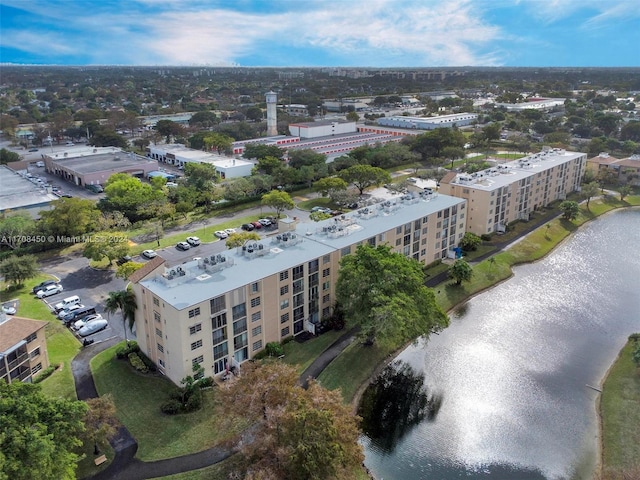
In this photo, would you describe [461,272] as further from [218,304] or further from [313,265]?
[218,304]

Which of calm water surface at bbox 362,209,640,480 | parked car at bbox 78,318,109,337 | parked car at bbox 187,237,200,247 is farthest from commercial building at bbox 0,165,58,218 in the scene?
calm water surface at bbox 362,209,640,480

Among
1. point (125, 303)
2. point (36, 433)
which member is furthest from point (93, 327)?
point (36, 433)

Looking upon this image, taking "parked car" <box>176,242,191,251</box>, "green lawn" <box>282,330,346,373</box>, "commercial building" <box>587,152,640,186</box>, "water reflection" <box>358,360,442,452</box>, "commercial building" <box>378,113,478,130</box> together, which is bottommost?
"water reflection" <box>358,360,442,452</box>

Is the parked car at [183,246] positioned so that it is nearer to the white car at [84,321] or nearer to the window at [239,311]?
the white car at [84,321]

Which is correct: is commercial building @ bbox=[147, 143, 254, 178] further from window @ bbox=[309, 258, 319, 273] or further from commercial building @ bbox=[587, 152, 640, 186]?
commercial building @ bbox=[587, 152, 640, 186]

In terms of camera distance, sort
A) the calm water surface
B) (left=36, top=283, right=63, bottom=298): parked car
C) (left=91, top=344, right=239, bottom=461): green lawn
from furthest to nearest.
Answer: (left=36, top=283, right=63, bottom=298): parked car < the calm water surface < (left=91, top=344, right=239, bottom=461): green lawn

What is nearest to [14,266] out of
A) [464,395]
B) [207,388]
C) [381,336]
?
[207,388]

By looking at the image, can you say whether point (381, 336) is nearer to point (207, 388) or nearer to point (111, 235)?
point (207, 388)

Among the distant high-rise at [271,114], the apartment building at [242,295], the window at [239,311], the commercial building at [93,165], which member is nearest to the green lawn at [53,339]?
the apartment building at [242,295]
